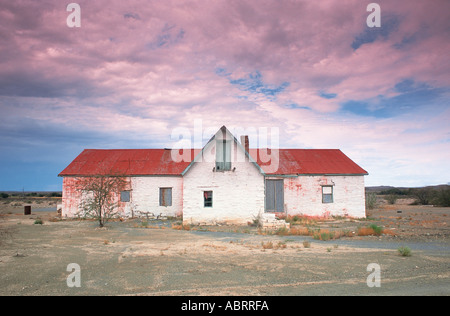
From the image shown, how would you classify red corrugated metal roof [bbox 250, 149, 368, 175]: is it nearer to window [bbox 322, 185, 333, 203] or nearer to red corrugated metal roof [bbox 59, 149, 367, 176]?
red corrugated metal roof [bbox 59, 149, 367, 176]

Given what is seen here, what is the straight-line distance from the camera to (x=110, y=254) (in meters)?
10.9

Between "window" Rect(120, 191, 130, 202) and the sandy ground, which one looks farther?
"window" Rect(120, 191, 130, 202)

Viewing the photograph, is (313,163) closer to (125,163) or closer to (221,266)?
(125,163)

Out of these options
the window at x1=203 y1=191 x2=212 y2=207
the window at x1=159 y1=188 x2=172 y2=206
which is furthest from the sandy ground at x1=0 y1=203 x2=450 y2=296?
the window at x1=159 y1=188 x2=172 y2=206

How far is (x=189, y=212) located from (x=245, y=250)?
1026 cm

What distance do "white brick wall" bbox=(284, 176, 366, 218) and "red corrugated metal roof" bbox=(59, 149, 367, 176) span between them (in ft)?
2.17

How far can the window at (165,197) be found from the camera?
24.8m

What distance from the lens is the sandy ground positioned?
6.96 meters

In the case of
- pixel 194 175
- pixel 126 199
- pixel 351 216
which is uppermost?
pixel 194 175

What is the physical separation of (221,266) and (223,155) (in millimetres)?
13037

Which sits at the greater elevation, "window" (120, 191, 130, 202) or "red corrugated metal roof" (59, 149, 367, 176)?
"red corrugated metal roof" (59, 149, 367, 176)

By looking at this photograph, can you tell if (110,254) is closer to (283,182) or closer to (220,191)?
(220,191)

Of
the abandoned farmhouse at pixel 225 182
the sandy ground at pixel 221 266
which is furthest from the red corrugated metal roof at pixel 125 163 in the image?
the sandy ground at pixel 221 266

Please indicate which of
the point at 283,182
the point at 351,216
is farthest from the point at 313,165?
the point at 351,216
